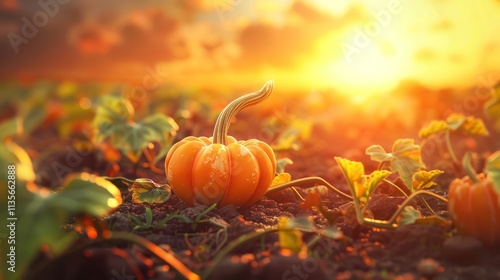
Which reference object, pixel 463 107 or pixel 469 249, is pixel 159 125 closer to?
pixel 469 249

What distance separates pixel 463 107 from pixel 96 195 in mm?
6676

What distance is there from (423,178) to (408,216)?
50 cm

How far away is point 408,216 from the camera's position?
240cm

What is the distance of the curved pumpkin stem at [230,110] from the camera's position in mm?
3053

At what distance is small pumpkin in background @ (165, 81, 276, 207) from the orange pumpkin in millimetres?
1042

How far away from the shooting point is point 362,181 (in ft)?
8.25

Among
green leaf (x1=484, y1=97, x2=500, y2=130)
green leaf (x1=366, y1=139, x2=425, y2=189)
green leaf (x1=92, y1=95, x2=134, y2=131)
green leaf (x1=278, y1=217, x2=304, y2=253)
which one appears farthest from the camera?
green leaf (x1=92, y1=95, x2=134, y2=131)

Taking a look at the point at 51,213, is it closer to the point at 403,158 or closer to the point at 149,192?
the point at 149,192

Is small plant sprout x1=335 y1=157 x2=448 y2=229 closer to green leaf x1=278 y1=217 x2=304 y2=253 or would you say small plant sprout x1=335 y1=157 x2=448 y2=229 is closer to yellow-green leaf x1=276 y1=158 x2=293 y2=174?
green leaf x1=278 y1=217 x2=304 y2=253

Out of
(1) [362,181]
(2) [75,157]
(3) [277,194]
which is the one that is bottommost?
(2) [75,157]

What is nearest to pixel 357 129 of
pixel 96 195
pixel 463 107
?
pixel 463 107

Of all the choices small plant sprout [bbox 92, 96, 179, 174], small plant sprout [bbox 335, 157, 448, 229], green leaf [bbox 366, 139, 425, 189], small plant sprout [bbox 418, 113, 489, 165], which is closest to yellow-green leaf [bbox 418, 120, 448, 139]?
small plant sprout [bbox 418, 113, 489, 165]

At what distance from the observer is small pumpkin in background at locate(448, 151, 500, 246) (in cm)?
228

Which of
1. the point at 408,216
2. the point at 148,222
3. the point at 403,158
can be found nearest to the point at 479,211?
the point at 408,216
